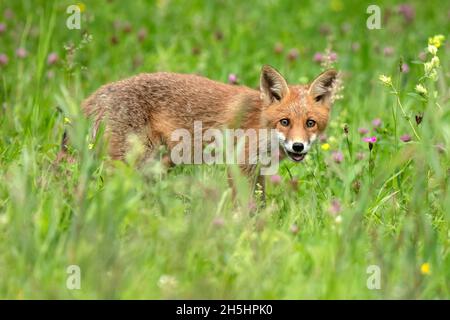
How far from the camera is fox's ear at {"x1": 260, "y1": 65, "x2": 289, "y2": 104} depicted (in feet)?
21.9

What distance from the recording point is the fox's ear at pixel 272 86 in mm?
6688

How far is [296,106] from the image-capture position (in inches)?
259

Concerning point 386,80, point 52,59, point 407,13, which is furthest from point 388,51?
point 52,59

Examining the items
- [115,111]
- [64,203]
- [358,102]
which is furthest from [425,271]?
[358,102]

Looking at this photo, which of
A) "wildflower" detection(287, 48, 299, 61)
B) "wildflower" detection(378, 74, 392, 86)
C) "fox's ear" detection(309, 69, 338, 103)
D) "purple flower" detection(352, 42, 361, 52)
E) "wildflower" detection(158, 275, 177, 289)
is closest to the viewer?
"wildflower" detection(158, 275, 177, 289)

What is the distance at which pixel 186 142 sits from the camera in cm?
682

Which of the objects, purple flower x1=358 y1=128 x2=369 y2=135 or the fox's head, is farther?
→ purple flower x1=358 y1=128 x2=369 y2=135

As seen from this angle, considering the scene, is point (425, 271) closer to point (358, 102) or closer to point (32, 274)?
point (32, 274)

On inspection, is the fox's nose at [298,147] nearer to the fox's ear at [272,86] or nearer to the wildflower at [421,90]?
the fox's ear at [272,86]

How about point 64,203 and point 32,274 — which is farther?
point 64,203

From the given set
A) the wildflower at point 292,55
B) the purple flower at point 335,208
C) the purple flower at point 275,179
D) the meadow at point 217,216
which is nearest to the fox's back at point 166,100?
the meadow at point 217,216

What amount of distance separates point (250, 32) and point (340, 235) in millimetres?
6166

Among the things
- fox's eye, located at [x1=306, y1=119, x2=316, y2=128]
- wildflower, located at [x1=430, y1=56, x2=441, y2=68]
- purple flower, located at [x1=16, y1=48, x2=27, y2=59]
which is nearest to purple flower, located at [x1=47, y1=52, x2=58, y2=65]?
purple flower, located at [x1=16, y1=48, x2=27, y2=59]

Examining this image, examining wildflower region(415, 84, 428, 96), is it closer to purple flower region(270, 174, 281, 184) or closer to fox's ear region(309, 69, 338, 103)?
fox's ear region(309, 69, 338, 103)
